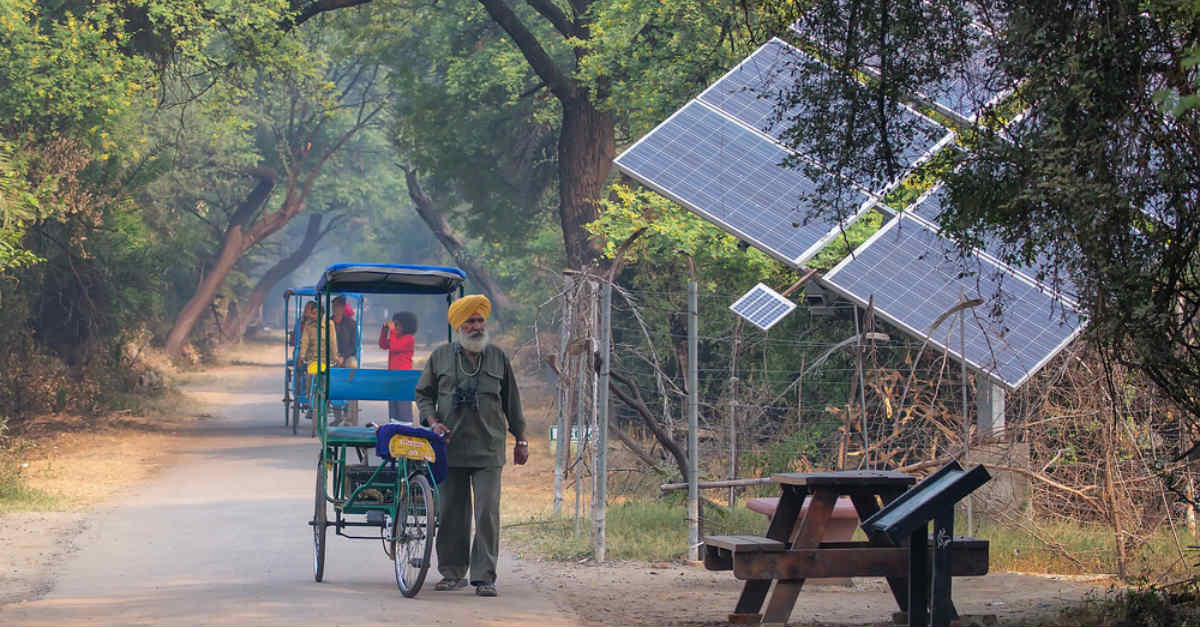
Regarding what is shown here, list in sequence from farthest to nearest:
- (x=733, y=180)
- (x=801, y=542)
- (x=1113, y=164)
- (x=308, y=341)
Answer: (x=308, y=341) → (x=733, y=180) → (x=801, y=542) → (x=1113, y=164)

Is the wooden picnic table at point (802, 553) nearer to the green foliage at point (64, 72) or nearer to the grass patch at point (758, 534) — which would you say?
the grass patch at point (758, 534)

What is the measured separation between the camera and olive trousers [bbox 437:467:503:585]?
9180mm

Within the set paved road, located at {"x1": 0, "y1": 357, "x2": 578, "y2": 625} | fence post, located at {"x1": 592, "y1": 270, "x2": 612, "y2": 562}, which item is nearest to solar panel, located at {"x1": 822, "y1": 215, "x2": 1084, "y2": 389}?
fence post, located at {"x1": 592, "y1": 270, "x2": 612, "y2": 562}

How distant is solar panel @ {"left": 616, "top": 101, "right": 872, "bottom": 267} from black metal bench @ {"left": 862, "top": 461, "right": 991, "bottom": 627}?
542 cm

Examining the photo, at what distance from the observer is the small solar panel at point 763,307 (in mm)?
11953

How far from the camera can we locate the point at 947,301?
40.4 ft

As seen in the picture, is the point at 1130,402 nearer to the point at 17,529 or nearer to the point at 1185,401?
the point at 1185,401

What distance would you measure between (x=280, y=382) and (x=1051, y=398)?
31870mm

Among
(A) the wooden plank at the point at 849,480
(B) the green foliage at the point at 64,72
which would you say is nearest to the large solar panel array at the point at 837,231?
(A) the wooden plank at the point at 849,480

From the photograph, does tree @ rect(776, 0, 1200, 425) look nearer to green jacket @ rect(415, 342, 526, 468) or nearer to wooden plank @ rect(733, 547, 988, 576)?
wooden plank @ rect(733, 547, 988, 576)

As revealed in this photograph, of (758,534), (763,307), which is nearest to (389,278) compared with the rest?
(763,307)

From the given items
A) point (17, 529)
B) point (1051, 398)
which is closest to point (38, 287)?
point (17, 529)

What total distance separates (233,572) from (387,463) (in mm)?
1586

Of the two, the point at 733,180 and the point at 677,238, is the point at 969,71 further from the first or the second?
the point at 677,238
